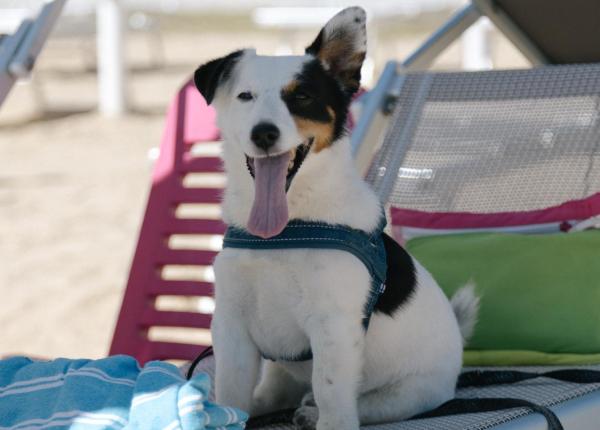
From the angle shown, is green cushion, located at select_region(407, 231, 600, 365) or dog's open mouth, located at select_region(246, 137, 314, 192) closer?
dog's open mouth, located at select_region(246, 137, 314, 192)

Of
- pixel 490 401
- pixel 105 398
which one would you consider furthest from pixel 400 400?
pixel 105 398

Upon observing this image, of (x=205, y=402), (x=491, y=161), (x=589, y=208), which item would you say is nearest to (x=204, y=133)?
(x=491, y=161)

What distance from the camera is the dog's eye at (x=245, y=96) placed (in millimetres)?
2344

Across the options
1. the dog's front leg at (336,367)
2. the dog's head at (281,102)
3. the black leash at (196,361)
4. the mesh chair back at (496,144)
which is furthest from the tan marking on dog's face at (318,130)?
the mesh chair back at (496,144)

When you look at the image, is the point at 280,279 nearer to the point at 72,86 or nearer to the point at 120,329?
the point at 120,329

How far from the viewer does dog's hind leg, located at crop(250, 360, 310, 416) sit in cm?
268

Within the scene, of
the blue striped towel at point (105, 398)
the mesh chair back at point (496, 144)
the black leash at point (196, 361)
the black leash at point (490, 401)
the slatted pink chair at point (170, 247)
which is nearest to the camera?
the blue striped towel at point (105, 398)

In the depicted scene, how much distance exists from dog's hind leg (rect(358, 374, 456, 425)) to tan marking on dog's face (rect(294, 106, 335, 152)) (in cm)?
60

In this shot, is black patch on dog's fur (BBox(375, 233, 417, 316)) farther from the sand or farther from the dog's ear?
the sand

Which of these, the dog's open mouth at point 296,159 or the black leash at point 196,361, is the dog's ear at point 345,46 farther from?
the black leash at point 196,361

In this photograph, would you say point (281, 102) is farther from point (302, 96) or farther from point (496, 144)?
point (496, 144)

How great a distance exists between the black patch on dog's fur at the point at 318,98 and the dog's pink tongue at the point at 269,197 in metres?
0.11

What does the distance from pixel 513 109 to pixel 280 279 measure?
1688mm

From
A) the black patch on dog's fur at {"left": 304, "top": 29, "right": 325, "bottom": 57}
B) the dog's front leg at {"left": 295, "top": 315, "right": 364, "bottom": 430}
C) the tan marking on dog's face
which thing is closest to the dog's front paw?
the dog's front leg at {"left": 295, "top": 315, "right": 364, "bottom": 430}
